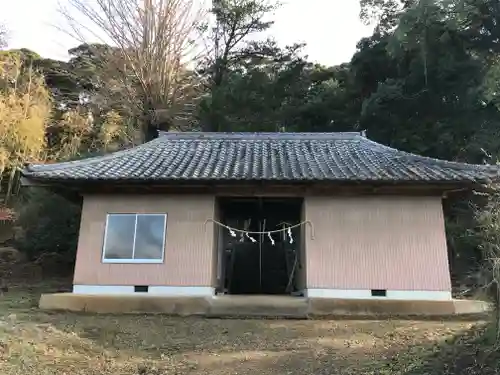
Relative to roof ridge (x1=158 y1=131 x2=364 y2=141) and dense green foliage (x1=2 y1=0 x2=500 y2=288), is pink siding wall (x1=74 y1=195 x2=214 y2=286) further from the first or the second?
dense green foliage (x1=2 y1=0 x2=500 y2=288)

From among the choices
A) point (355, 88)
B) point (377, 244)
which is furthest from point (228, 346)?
point (355, 88)

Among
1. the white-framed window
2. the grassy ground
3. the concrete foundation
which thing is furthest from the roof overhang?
the grassy ground

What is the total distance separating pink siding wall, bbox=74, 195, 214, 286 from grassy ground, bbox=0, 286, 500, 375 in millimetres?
→ 989

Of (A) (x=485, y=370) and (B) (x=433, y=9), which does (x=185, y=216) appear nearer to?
(A) (x=485, y=370)

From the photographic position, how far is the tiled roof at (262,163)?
1046cm

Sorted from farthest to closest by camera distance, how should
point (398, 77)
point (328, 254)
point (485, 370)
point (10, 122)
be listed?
1. point (10, 122)
2. point (398, 77)
3. point (328, 254)
4. point (485, 370)

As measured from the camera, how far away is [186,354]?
24.2 ft

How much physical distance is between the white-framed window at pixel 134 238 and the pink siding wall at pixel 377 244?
3.34 m

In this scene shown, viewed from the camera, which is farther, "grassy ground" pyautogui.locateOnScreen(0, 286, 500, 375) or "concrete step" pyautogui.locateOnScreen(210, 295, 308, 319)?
"concrete step" pyautogui.locateOnScreen(210, 295, 308, 319)

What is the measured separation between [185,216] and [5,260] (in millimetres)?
9453

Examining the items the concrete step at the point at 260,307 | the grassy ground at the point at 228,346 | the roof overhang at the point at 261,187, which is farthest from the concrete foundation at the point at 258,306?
the roof overhang at the point at 261,187

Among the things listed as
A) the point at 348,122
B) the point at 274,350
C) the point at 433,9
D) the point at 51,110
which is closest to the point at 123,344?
the point at 274,350

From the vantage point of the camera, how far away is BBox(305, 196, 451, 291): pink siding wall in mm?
10375

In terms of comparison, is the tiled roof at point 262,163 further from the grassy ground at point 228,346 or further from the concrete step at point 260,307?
Answer: the grassy ground at point 228,346
